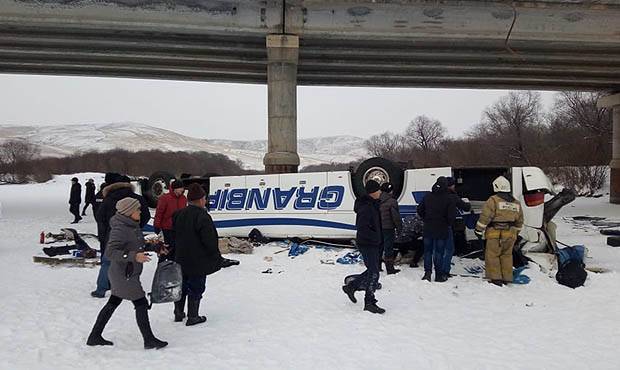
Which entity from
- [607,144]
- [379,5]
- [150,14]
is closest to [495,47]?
[379,5]

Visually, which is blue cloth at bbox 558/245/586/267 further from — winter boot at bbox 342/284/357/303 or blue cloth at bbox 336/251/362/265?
winter boot at bbox 342/284/357/303

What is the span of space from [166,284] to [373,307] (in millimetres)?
2526

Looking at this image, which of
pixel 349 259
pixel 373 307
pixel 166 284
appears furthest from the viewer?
pixel 349 259

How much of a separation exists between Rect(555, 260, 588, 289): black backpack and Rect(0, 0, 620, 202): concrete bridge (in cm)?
1025

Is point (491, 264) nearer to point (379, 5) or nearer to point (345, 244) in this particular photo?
point (345, 244)

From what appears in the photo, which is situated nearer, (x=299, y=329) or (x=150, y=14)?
(x=299, y=329)

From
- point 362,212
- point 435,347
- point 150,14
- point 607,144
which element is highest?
point 150,14

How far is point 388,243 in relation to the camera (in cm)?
805

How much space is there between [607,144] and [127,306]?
37978 mm

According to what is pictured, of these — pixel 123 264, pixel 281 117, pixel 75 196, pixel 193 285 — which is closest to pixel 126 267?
pixel 123 264

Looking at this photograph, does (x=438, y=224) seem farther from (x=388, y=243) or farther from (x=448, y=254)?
(x=388, y=243)

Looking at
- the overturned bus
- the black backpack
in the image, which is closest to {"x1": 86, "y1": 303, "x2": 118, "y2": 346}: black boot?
the overturned bus

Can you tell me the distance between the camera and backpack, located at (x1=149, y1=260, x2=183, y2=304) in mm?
4840

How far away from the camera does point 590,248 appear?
1039 cm
